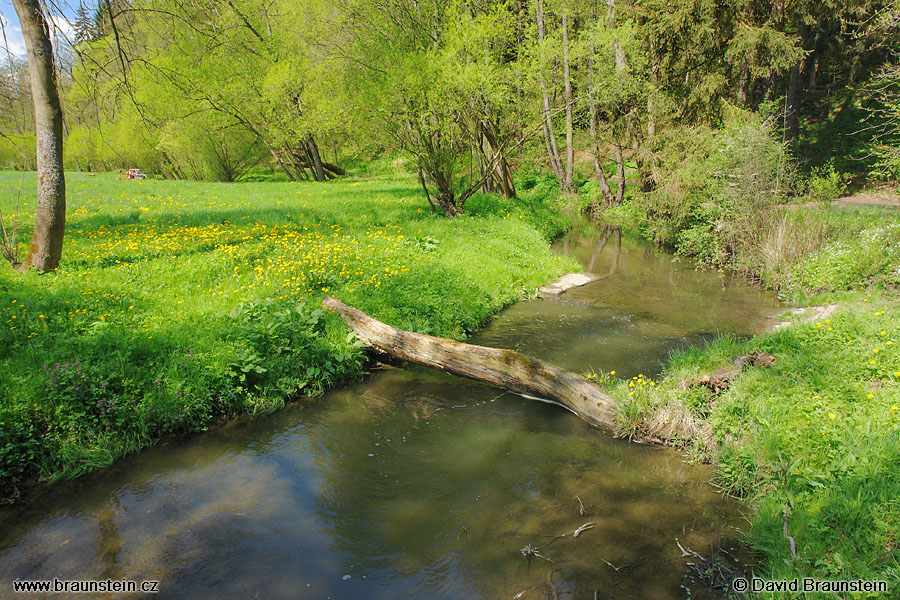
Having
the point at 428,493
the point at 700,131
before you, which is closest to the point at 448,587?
the point at 428,493

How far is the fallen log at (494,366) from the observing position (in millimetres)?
5934

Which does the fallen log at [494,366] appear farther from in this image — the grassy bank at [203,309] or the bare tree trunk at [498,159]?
the bare tree trunk at [498,159]

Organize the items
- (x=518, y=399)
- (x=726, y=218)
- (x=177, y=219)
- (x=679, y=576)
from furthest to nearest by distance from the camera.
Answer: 1. (x=177, y=219)
2. (x=726, y=218)
3. (x=518, y=399)
4. (x=679, y=576)

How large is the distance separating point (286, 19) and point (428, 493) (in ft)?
96.4

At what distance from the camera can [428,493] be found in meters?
4.91

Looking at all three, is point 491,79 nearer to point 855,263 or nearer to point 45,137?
point 855,263

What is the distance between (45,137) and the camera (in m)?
8.69

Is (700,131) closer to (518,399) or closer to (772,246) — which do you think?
(772,246)

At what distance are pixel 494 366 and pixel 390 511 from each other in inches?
96.3

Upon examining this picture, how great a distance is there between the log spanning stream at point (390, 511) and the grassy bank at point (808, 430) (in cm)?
36

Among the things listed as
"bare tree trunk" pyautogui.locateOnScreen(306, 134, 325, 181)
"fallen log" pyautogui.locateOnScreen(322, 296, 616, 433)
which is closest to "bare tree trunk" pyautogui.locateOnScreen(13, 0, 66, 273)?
"fallen log" pyautogui.locateOnScreen(322, 296, 616, 433)

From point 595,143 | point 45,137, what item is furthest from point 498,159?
point 45,137

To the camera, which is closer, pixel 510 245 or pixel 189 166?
pixel 510 245

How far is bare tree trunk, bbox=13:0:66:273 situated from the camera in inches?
328
